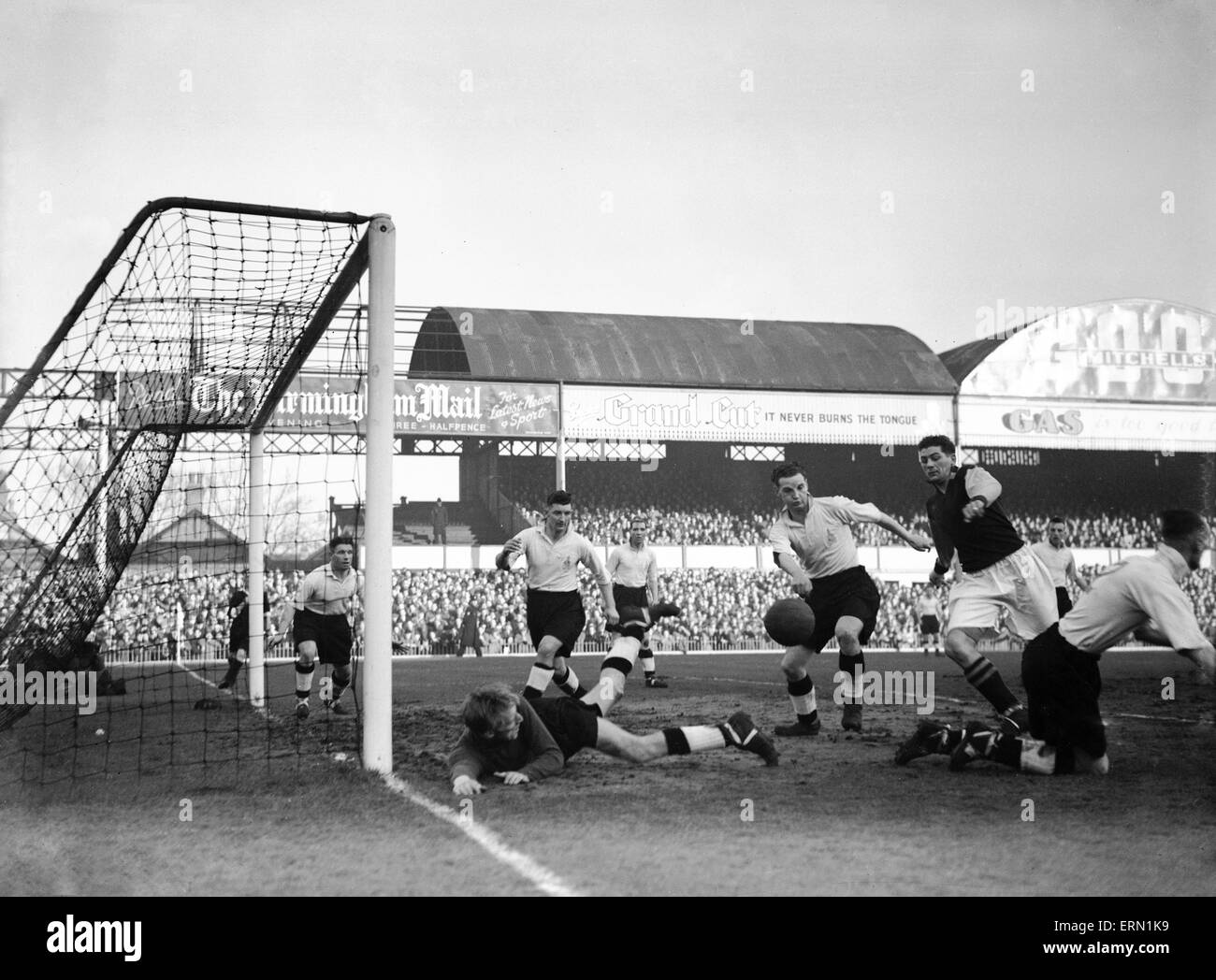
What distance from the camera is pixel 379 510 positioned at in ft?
22.9

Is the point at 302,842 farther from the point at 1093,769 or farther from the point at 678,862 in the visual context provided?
the point at 1093,769

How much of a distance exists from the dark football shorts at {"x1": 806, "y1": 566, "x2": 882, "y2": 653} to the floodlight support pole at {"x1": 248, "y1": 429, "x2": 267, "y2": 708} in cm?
584

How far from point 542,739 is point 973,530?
365 cm

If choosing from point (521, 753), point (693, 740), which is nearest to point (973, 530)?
point (693, 740)

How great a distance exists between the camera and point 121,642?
70.7 ft

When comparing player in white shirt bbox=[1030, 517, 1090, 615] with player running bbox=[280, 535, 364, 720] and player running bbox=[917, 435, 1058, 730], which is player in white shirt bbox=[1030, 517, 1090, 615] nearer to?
player running bbox=[917, 435, 1058, 730]

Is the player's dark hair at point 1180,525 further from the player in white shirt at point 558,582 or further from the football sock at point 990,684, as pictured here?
the player in white shirt at point 558,582

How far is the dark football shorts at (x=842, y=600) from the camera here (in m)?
8.52

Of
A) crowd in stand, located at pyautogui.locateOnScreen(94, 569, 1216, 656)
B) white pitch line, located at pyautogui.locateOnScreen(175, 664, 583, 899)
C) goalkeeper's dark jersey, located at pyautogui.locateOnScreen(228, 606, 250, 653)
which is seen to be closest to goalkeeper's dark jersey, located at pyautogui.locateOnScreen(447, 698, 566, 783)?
white pitch line, located at pyautogui.locateOnScreen(175, 664, 583, 899)

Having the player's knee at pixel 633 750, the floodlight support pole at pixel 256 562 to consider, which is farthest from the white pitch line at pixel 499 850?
the floodlight support pole at pixel 256 562

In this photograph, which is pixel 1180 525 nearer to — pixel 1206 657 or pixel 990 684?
pixel 1206 657

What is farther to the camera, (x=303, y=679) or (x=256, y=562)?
(x=256, y=562)

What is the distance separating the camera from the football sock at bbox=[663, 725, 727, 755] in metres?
6.24

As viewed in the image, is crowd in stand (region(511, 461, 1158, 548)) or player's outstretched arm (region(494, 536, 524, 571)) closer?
player's outstretched arm (region(494, 536, 524, 571))
